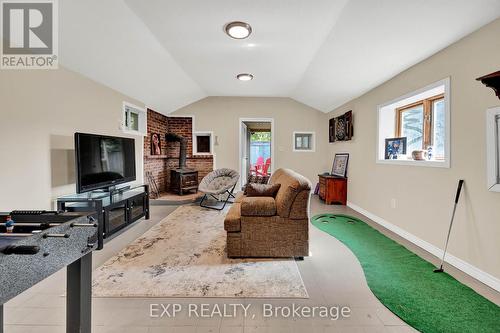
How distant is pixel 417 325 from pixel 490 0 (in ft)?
7.97

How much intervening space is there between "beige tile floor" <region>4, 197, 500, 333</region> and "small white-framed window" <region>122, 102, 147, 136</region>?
10.1 feet

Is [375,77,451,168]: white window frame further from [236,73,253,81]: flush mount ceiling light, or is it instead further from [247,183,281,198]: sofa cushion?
[236,73,253,81]: flush mount ceiling light

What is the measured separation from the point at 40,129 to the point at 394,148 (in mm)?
4656

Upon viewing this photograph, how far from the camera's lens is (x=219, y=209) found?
14.8ft

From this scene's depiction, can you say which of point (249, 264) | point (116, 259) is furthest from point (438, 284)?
point (116, 259)

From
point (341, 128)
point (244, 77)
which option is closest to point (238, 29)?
point (244, 77)

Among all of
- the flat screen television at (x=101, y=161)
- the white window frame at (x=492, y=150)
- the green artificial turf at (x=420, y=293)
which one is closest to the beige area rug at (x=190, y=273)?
the green artificial turf at (x=420, y=293)

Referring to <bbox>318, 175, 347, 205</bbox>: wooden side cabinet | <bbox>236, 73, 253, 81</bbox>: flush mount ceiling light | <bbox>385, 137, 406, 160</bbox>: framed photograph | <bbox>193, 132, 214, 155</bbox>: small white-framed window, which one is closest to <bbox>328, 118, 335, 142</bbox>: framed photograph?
<bbox>318, 175, 347, 205</bbox>: wooden side cabinet

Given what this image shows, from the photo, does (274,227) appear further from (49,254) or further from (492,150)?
(492,150)

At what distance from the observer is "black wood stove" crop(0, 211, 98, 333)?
2.85ft

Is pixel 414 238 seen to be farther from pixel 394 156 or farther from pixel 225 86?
pixel 225 86

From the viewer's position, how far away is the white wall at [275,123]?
6.32 meters

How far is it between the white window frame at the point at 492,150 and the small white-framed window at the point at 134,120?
4.91 metres

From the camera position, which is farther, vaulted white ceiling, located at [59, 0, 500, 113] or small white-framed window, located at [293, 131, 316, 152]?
small white-framed window, located at [293, 131, 316, 152]
